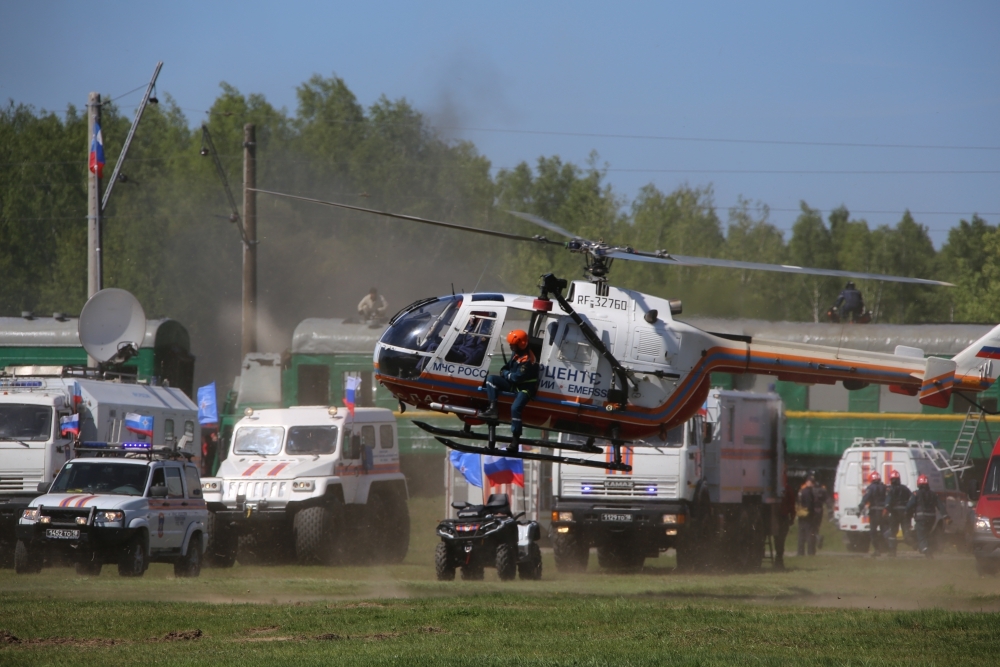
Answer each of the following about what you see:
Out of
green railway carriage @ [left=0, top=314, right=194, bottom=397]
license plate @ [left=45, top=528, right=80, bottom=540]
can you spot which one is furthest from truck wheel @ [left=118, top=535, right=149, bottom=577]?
green railway carriage @ [left=0, top=314, right=194, bottom=397]

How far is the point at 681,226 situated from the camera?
2057 inches

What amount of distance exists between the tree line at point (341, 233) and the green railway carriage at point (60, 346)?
22355 mm

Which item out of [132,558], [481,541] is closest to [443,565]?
[481,541]

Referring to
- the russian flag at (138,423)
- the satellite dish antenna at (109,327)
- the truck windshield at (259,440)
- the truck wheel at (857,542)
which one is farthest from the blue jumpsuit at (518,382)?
the truck wheel at (857,542)

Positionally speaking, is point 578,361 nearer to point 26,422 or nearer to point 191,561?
point 191,561

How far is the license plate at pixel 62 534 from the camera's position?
52.6 ft

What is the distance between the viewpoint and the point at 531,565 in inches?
701

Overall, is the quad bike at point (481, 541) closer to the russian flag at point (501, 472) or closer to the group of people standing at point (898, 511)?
the russian flag at point (501, 472)

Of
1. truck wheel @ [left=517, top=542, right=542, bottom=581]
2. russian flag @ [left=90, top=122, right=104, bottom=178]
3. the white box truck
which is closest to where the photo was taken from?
truck wheel @ [left=517, top=542, right=542, bottom=581]

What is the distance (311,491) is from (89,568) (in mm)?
4232

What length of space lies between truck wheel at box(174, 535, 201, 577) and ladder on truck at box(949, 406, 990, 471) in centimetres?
1650

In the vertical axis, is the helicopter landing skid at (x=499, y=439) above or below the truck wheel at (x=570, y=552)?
above

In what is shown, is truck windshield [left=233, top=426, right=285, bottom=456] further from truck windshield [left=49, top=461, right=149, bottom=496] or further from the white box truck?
the white box truck

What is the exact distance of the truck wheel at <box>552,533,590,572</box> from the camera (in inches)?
793
